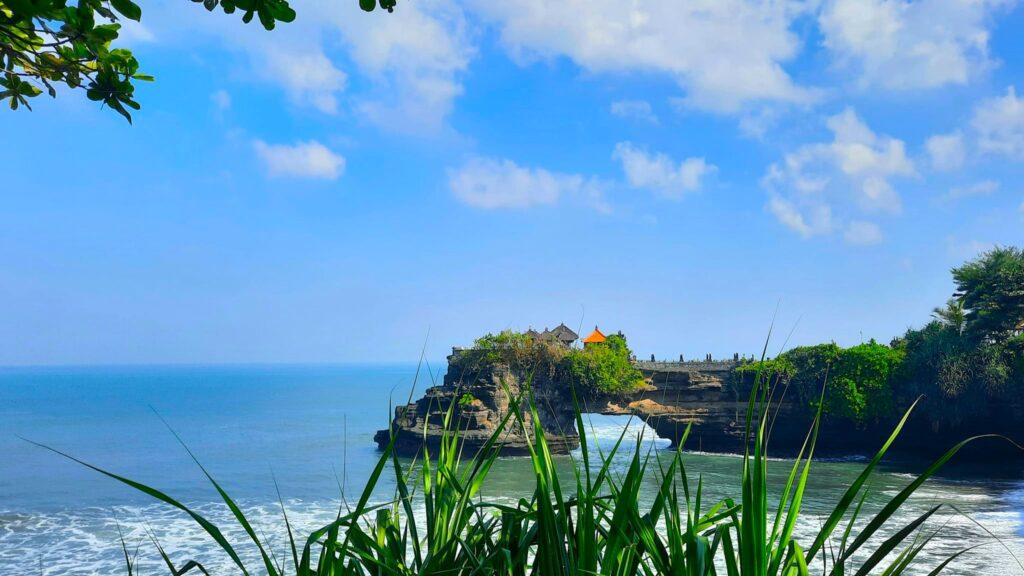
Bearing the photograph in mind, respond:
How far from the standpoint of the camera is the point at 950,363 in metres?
22.9

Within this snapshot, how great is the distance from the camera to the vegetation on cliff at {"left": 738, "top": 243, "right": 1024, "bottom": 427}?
22406 millimetres

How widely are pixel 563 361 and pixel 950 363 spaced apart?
40.9ft

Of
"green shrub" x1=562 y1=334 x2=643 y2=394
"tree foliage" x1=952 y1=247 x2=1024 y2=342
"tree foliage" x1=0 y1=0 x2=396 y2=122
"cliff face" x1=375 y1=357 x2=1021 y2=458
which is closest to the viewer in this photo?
"tree foliage" x1=0 y1=0 x2=396 y2=122

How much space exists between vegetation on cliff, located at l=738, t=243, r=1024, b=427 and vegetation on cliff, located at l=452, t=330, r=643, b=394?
547 centimetres

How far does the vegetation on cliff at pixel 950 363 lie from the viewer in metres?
22.4

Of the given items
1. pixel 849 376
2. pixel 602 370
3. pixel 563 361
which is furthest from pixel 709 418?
pixel 563 361

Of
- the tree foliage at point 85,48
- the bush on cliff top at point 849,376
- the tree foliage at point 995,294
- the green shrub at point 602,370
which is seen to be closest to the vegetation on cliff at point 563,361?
the green shrub at point 602,370

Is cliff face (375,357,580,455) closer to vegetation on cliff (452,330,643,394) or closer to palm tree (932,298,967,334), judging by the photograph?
vegetation on cliff (452,330,643,394)

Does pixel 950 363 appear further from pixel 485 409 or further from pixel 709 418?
pixel 485 409

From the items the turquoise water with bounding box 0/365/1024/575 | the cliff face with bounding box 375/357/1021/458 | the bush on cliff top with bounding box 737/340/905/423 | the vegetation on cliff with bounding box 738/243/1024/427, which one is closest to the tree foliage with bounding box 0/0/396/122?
the turquoise water with bounding box 0/365/1024/575

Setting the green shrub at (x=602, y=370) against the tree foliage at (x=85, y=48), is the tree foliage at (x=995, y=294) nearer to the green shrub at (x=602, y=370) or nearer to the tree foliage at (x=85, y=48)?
the green shrub at (x=602, y=370)

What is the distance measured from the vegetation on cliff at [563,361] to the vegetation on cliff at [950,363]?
5472 millimetres

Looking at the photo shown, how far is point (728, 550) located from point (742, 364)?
27203 mm

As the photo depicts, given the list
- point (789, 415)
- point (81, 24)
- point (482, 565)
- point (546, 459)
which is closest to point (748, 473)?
point (546, 459)
